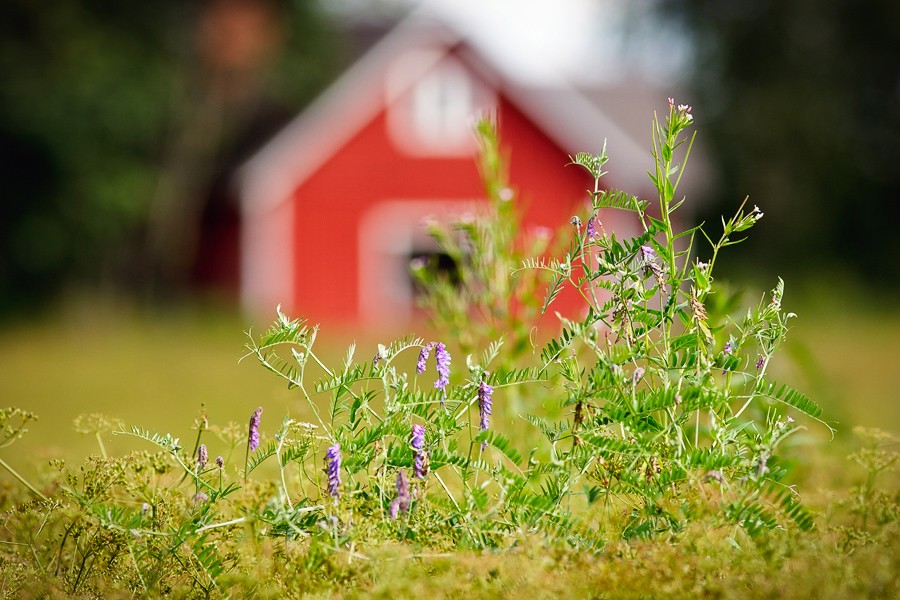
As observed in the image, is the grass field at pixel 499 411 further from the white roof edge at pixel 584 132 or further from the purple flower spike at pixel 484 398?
the white roof edge at pixel 584 132

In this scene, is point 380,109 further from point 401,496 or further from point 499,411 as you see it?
point 401,496

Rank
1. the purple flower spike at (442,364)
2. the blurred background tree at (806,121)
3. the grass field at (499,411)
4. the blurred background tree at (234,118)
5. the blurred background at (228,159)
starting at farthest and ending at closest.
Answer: the blurred background tree at (806,121)
the blurred background tree at (234,118)
the blurred background at (228,159)
the purple flower spike at (442,364)
the grass field at (499,411)

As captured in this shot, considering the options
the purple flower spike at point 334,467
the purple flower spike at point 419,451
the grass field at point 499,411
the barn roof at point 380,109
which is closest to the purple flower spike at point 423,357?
the purple flower spike at point 419,451

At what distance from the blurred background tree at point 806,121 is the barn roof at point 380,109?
30.9ft

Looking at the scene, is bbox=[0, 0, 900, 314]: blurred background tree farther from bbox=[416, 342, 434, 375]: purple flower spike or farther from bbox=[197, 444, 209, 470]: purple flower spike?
bbox=[416, 342, 434, 375]: purple flower spike

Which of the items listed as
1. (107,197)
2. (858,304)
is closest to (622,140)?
(858,304)

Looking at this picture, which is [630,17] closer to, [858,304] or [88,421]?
[858,304]

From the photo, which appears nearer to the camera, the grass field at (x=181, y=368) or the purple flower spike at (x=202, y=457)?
the purple flower spike at (x=202, y=457)

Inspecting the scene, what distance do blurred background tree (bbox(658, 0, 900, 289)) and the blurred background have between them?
5cm

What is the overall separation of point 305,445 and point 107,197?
676 inches

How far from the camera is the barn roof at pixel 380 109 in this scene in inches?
682

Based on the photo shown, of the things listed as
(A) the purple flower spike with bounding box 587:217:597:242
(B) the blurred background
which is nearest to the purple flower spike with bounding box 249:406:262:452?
(A) the purple flower spike with bounding box 587:217:597:242

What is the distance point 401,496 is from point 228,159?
21.4 meters

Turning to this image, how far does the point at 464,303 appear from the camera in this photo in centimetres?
335
